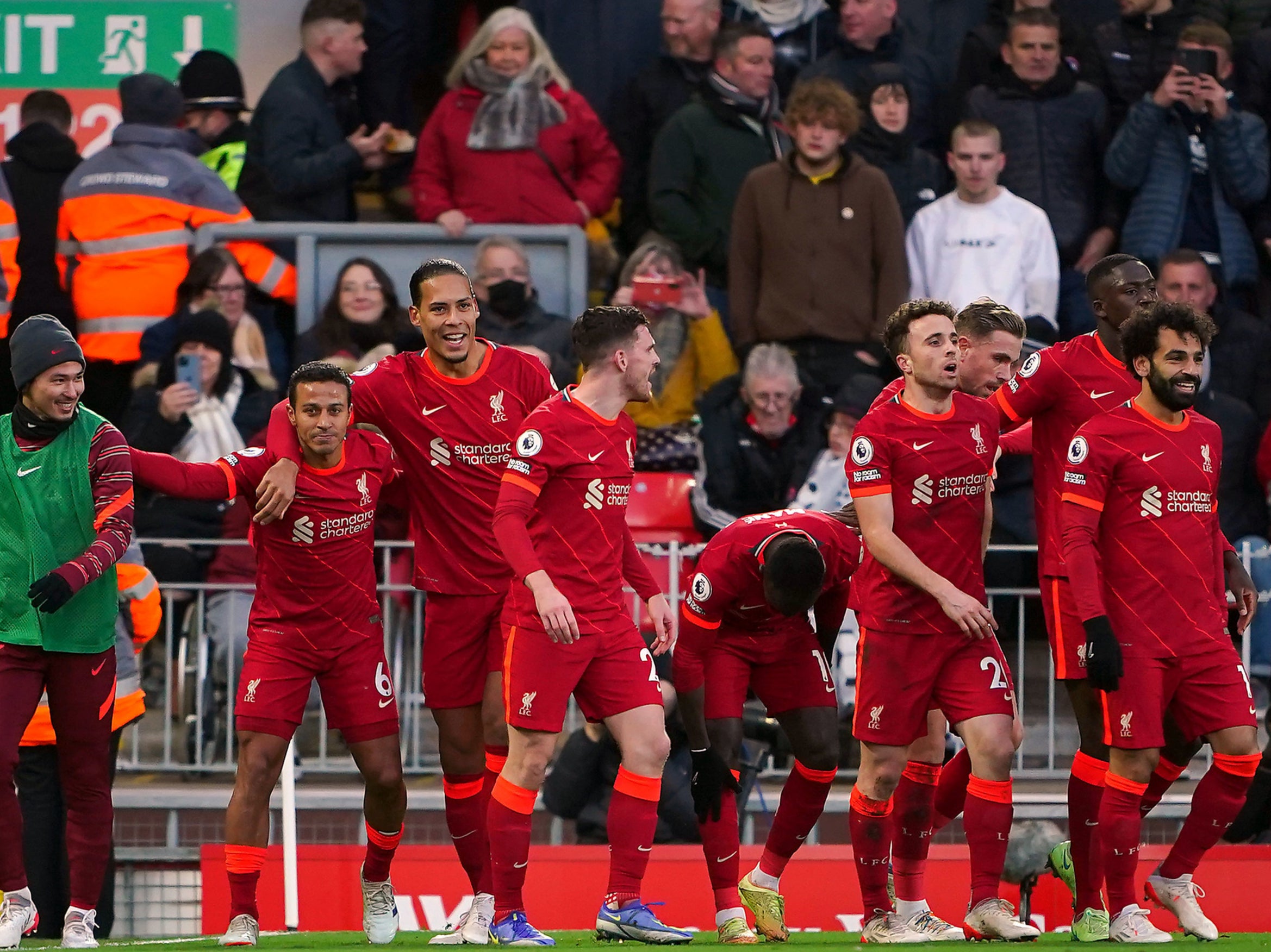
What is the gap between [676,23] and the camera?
11555 mm

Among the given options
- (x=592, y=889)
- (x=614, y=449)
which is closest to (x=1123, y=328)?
(x=614, y=449)

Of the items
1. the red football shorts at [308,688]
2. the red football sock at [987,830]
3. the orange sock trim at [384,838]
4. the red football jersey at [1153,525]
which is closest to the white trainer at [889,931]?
the red football sock at [987,830]

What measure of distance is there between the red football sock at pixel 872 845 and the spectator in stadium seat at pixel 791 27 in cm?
576

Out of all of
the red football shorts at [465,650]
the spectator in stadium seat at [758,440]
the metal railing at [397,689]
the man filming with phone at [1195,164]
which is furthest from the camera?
the man filming with phone at [1195,164]

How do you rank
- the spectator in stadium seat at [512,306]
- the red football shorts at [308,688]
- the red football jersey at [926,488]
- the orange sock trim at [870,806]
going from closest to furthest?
the red football jersey at [926,488]
the orange sock trim at [870,806]
the red football shorts at [308,688]
the spectator in stadium seat at [512,306]

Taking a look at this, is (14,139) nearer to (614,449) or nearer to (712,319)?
(712,319)

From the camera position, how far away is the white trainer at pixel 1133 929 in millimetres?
6738

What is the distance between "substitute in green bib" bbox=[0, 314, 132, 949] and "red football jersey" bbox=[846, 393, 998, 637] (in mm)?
2626

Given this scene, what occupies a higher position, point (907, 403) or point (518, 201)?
point (518, 201)

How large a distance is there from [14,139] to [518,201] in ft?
9.42

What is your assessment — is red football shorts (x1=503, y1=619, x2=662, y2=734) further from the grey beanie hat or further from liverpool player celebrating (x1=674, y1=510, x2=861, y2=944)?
the grey beanie hat

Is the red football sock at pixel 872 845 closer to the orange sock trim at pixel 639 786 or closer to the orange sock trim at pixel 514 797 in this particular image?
the orange sock trim at pixel 639 786

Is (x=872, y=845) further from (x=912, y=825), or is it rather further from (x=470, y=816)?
(x=470, y=816)

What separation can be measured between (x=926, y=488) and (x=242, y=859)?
2.75 m
